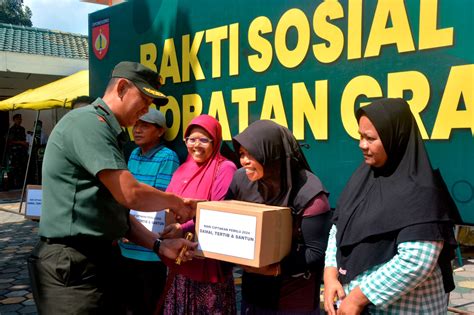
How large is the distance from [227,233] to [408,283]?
709 millimetres

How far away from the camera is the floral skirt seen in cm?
226

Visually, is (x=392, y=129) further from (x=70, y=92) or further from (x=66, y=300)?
(x=70, y=92)

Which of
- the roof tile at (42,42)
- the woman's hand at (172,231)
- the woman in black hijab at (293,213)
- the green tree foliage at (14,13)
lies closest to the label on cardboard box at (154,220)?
the woman's hand at (172,231)

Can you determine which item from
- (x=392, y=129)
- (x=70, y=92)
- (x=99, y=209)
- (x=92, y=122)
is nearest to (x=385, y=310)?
(x=392, y=129)

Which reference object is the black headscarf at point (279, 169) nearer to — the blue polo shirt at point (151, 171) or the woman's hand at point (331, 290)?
the woman's hand at point (331, 290)

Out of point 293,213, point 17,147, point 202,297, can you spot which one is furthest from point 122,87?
point 17,147

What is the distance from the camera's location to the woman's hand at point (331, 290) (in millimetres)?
1757

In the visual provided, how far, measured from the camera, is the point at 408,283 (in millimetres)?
1533

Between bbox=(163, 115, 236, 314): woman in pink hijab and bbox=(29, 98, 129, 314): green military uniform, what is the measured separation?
1.47ft

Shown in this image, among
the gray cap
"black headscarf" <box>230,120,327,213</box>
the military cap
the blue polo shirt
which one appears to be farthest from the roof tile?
"black headscarf" <box>230,120,327,213</box>

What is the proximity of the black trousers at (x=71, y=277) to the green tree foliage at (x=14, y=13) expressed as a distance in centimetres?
4222

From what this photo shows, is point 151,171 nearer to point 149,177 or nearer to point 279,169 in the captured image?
point 149,177

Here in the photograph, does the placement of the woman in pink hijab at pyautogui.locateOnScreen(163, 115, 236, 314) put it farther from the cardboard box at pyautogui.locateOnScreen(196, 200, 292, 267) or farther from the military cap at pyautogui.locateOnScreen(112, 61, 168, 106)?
the military cap at pyautogui.locateOnScreen(112, 61, 168, 106)

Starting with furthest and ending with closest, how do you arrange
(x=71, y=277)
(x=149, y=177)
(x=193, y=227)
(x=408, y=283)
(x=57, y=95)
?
(x=57, y=95) < (x=149, y=177) < (x=193, y=227) < (x=71, y=277) < (x=408, y=283)
